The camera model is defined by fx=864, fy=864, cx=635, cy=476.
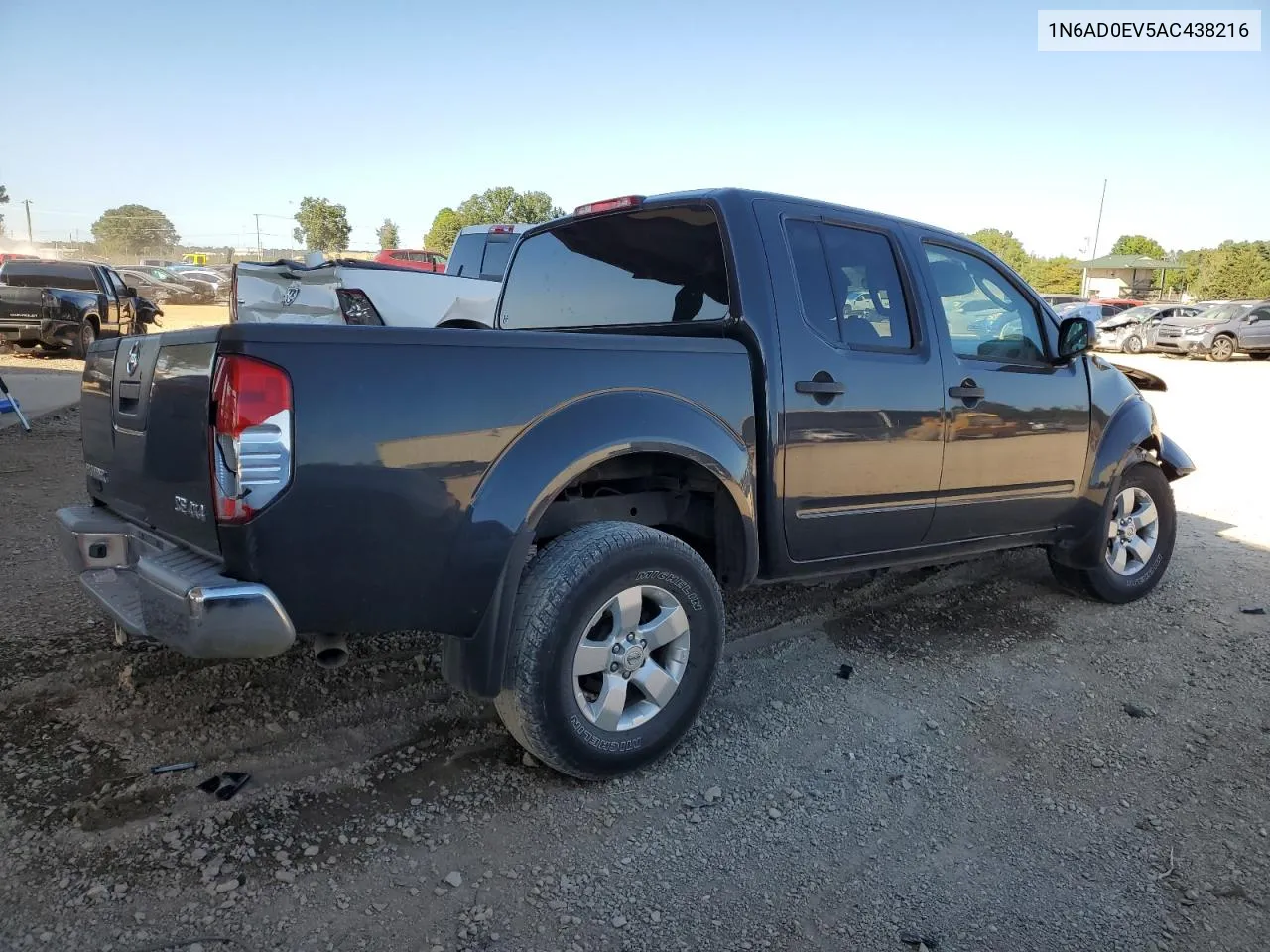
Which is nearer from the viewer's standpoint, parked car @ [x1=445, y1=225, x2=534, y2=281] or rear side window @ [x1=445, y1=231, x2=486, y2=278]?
parked car @ [x1=445, y1=225, x2=534, y2=281]

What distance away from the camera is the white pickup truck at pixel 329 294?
799 cm

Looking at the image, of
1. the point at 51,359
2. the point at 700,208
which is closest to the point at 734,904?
the point at 700,208

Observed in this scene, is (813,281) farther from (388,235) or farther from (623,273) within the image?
(388,235)

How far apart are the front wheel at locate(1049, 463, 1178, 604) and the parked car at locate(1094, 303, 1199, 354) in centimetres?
2369

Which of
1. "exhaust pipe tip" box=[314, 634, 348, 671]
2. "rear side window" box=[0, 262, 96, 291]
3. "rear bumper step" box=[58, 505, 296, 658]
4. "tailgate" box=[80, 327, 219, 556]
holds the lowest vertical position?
"exhaust pipe tip" box=[314, 634, 348, 671]

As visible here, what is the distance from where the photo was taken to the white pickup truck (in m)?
7.99

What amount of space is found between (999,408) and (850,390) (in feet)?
3.32

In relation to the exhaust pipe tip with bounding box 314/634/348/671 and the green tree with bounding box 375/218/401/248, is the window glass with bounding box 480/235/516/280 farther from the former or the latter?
the green tree with bounding box 375/218/401/248

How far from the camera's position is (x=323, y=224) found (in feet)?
190

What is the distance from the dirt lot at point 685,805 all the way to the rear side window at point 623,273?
5.30 feet

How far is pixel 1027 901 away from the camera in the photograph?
242cm

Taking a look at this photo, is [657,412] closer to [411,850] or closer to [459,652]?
[459,652]

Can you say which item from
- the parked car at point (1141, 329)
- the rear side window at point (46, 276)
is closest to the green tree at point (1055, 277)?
the parked car at point (1141, 329)

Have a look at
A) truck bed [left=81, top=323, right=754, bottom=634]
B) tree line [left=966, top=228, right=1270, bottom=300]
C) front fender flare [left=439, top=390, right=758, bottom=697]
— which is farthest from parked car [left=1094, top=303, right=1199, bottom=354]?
truck bed [left=81, top=323, right=754, bottom=634]
